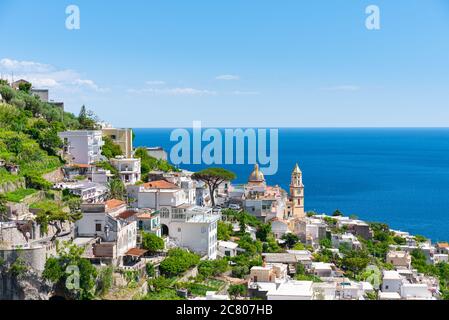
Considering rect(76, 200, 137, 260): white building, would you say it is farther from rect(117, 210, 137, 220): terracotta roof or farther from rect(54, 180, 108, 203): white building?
rect(54, 180, 108, 203): white building

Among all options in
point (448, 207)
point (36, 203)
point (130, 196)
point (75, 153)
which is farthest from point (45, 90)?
point (448, 207)

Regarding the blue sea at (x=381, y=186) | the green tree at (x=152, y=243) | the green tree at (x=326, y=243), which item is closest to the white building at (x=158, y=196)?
Result: the green tree at (x=152, y=243)

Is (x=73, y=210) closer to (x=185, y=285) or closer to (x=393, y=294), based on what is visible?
(x=185, y=285)

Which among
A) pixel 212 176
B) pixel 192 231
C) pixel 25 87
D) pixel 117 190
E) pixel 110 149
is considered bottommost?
pixel 192 231

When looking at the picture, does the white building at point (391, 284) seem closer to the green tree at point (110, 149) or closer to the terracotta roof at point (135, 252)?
the terracotta roof at point (135, 252)

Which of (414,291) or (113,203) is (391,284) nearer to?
(414,291)

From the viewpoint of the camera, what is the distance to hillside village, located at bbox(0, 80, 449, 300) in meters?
7.94

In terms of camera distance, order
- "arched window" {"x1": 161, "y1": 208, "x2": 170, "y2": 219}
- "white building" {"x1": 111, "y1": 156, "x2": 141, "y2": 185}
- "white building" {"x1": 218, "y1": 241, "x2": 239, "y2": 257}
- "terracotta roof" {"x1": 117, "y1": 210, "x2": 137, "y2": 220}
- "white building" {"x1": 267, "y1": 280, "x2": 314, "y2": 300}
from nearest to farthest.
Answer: "white building" {"x1": 267, "y1": 280, "x2": 314, "y2": 300}
"terracotta roof" {"x1": 117, "y1": 210, "x2": 137, "y2": 220}
"arched window" {"x1": 161, "y1": 208, "x2": 170, "y2": 219}
"white building" {"x1": 218, "y1": 241, "x2": 239, "y2": 257}
"white building" {"x1": 111, "y1": 156, "x2": 141, "y2": 185}

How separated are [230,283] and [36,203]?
9.79ft

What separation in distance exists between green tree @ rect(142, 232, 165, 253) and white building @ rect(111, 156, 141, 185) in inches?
120

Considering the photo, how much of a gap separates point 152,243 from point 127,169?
3445mm

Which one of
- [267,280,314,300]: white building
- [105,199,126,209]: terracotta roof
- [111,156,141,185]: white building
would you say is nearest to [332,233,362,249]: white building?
[111,156,141,185]: white building

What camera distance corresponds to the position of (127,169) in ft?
40.6

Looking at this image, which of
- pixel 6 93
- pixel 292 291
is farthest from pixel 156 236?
pixel 6 93
